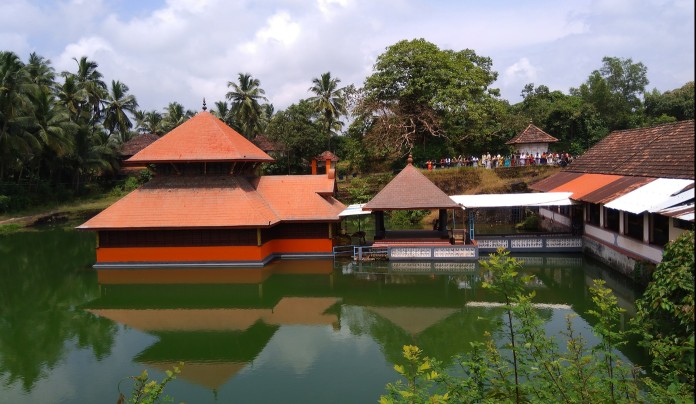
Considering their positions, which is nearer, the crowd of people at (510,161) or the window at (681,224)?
the window at (681,224)

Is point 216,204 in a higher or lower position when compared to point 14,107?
lower

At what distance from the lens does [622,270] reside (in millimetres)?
13773

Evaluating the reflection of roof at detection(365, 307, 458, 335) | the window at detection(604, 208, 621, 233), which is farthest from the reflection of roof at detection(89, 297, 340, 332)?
the window at detection(604, 208, 621, 233)

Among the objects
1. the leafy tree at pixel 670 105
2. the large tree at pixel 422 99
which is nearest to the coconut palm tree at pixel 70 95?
the large tree at pixel 422 99

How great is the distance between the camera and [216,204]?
16812mm

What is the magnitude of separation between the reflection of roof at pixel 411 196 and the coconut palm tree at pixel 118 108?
31147 mm

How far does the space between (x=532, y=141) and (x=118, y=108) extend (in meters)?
31.8

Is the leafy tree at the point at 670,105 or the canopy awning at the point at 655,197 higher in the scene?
the leafy tree at the point at 670,105

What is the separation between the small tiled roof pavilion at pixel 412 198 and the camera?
16.5 m

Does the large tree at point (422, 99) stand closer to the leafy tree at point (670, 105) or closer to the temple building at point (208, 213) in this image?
the temple building at point (208, 213)

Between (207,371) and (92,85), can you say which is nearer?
(207,371)

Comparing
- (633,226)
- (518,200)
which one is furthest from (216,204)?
(633,226)

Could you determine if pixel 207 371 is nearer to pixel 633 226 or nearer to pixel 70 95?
pixel 633 226

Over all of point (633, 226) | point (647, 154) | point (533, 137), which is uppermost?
point (533, 137)
